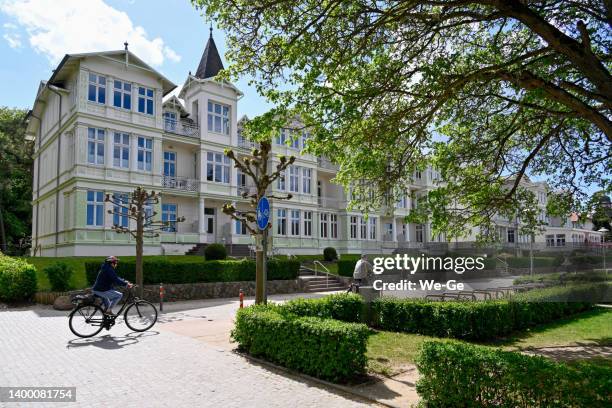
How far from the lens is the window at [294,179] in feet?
123

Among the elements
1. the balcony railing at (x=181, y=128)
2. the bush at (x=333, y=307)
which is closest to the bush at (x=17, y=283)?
the bush at (x=333, y=307)

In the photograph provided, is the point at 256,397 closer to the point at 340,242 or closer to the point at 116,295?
the point at 116,295

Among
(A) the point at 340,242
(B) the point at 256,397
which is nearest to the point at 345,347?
(B) the point at 256,397

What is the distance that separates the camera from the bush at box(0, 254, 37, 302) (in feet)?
55.6

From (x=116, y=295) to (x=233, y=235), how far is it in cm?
2164

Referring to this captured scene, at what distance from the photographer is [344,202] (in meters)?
41.8

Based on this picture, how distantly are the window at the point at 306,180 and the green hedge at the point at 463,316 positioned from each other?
2616 cm

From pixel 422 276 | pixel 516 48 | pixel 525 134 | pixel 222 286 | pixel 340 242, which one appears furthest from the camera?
pixel 340 242

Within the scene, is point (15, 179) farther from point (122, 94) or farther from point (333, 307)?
point (333, 307)

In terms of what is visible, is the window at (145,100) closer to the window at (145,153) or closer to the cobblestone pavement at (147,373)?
the window at (145,153)

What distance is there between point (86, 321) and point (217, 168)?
23.1m

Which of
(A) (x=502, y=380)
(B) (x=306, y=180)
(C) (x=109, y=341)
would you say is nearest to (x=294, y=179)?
(B) (x=306, y=180)

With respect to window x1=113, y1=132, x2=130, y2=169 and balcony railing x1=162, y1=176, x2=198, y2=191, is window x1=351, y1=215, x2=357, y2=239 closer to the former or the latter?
balcony railing x1=162, y1=176, x2=198, y2=191

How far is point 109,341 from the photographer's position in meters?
10.1
